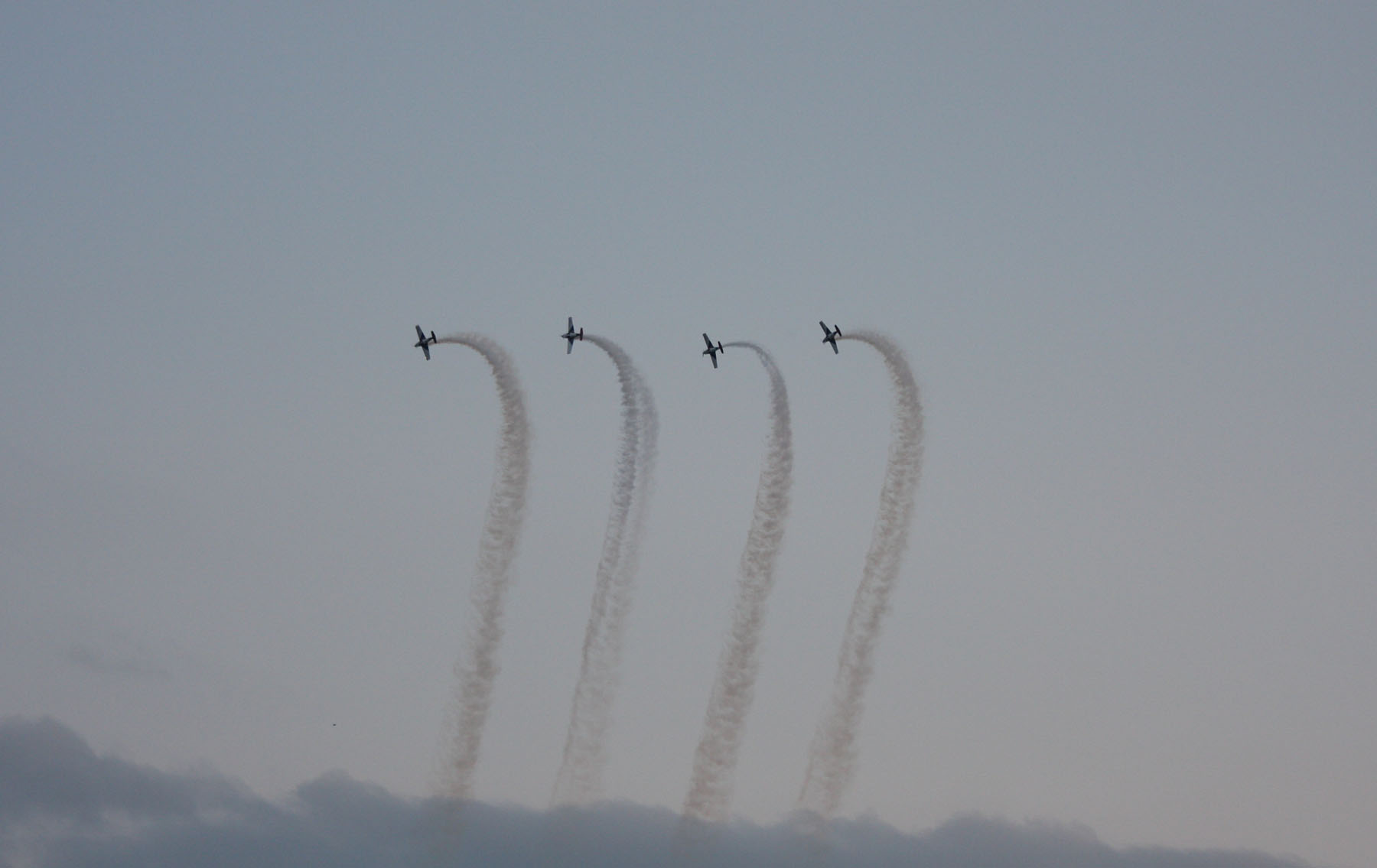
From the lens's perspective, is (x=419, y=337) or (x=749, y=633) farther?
(x=419, y=337)

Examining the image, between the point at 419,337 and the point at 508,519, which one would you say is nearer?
the point at 508,519

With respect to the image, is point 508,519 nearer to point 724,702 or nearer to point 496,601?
point 496,601

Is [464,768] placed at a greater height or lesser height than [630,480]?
lesser

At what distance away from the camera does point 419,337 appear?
102 m

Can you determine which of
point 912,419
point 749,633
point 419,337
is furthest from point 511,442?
point 912,419

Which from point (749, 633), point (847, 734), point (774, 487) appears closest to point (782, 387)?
point (774, 487)

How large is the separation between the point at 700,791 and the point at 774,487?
65.8 feet

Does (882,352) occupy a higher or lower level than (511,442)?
higher

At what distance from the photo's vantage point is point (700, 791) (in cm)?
9150

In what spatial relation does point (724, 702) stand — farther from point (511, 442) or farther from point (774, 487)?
point (511, 442)

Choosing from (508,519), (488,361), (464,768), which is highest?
(488,361)

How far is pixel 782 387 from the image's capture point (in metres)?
95.0

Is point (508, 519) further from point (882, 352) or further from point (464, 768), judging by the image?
point (882, 352)

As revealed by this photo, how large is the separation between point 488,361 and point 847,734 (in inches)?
1335
